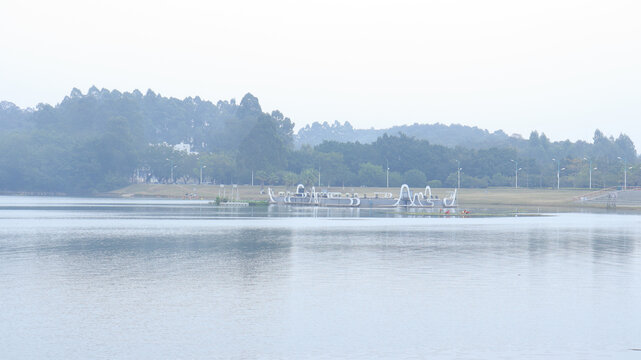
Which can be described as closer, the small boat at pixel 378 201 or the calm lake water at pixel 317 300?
the calm lake water at pixel 317 300

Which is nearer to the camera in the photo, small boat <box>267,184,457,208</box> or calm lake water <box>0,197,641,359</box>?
calm lake water <box>0,197,641,359</box>

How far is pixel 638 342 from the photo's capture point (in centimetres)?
2155

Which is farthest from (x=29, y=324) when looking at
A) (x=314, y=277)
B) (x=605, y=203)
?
(x=605, y=203)

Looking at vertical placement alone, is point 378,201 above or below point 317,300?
above

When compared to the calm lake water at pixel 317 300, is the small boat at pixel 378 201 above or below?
above

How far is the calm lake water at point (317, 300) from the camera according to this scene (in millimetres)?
20797

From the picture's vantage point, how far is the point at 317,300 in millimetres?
28234

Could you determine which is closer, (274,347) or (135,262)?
(274,347)

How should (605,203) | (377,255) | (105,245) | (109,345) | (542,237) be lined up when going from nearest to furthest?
(109,345)
(377,255)
(105,245)
(542,237)
(605,203)

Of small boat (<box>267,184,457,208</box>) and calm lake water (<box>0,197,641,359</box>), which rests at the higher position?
small boat (<box>267,184,457,208</box>)

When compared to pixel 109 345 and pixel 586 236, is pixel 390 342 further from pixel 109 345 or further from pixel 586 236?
pixel 586 236

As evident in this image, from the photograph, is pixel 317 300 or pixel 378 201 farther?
pixel 378 201

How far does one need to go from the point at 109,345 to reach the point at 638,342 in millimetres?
15862

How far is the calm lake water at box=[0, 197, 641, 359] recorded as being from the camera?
20797 mm
